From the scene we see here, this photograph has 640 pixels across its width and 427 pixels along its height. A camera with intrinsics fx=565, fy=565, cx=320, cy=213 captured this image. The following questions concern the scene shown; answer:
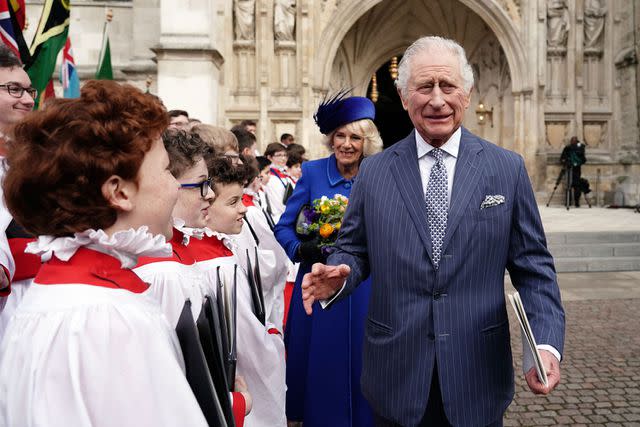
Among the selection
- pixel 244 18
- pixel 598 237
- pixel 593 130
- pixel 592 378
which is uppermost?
pixel 244 18

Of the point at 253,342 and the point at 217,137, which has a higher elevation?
the point at 217,137

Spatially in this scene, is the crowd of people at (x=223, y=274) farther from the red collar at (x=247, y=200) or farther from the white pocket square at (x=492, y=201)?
the red collar at (x=247, y=200)

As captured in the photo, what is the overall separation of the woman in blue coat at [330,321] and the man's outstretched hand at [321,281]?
112 cm

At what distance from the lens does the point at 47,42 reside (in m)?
5.76

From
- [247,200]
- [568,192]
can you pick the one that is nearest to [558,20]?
[568,192]

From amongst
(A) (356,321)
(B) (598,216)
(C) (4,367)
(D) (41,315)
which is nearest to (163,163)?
(D) (41,315)

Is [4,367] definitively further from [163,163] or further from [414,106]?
[414,106]

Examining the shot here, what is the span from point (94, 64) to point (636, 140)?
1437 cm

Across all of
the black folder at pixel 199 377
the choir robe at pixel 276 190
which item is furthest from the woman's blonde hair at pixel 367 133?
the choir robe at pixel 276 190

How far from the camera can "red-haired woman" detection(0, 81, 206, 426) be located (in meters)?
1.14

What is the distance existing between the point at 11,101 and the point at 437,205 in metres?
2.30

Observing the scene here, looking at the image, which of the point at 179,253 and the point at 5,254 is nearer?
the point at 179,253

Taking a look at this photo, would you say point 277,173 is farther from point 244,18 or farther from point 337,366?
point 244,18

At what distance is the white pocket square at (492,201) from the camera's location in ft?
6.61
